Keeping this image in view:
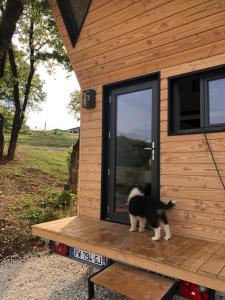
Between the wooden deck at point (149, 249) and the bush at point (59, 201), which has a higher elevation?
the wooden deck at point (149, 249)

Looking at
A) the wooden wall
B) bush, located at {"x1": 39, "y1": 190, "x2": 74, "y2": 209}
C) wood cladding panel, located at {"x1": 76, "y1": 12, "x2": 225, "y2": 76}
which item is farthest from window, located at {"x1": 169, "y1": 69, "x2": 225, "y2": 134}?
bush, located at {"x1": 39, "y1": 190, "x2": 74, "y2": 209}

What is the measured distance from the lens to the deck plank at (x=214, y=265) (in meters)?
2.42

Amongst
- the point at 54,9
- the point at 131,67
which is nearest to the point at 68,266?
the point at 131,67

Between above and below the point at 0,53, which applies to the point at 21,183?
below

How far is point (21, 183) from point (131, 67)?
738cm

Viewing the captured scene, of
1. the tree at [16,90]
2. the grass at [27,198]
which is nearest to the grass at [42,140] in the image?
the tree at [16,90]

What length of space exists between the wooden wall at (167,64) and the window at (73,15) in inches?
7.7

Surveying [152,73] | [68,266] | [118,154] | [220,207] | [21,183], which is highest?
[152,73]

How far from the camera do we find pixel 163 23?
12.9 ft

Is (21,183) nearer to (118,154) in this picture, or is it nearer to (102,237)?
(118,154)

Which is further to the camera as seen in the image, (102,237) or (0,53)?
(0,53)

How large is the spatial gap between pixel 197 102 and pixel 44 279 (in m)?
3.29

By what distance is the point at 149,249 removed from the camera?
3.03 metres

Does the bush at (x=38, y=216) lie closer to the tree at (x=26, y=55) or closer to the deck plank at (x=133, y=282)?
the deck plank at (x=133, y=282)
